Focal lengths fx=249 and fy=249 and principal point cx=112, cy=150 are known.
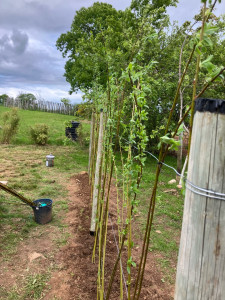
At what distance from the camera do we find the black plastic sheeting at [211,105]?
0.74 meters

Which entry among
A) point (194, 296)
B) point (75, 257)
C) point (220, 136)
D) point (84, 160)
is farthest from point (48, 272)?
point (84, 160)

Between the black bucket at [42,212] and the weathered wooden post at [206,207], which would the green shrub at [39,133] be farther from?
the weathered wooden post at [206,207]

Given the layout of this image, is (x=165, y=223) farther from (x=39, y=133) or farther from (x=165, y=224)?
(x=39, y=133)

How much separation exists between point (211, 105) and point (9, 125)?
11129 millimetres

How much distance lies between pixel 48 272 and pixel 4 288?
0.49 meters

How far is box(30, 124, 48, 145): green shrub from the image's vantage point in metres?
11.0

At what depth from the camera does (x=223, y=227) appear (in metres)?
0.78

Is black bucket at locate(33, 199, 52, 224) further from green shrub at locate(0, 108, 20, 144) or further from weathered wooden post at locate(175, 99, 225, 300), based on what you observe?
green shrub at locate(0, 108, 20, 144)

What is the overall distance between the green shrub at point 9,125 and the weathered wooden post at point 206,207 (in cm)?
1065

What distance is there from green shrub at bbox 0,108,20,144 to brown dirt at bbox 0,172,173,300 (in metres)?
7.53

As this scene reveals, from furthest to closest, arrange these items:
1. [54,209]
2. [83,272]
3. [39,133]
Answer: [39,133] → [54,209] → [83,272]

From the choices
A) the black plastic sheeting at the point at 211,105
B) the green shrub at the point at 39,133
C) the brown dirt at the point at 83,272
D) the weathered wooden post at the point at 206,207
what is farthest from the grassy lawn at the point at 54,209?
the green shrub at the point at 39,133

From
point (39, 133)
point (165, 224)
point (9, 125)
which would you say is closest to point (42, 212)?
point (165, 224)

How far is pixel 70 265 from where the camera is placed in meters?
3.08
